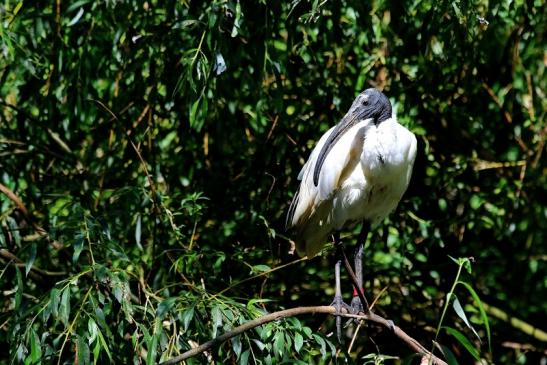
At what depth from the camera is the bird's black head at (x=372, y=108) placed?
334 cm

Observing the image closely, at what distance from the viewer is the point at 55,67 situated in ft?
12.1

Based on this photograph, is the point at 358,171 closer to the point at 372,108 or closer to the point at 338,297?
the point at 372,108

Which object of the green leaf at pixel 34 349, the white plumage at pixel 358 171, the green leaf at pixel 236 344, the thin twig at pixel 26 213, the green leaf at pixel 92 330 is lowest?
the thin twig at pixel 26 213

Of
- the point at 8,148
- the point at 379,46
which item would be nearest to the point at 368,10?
the point at 379,46


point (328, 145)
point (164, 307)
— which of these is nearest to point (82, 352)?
point (164, 307)

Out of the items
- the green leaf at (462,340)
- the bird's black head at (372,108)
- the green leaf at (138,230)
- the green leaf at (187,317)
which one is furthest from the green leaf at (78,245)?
the green leaf at (462,340)

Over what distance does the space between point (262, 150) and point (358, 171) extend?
0.66m

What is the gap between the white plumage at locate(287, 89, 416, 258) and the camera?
10.6 ft

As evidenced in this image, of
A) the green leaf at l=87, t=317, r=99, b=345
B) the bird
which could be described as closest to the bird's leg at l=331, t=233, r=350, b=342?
the bird

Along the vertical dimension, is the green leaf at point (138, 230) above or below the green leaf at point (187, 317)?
below

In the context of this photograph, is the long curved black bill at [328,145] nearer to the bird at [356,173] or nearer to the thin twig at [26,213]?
the bird at [356,173]

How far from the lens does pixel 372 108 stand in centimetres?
334

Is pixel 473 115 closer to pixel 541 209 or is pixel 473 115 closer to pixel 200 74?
pixel 541 209

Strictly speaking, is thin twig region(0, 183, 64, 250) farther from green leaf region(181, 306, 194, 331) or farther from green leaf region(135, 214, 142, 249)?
green leaf region(181, 306, 194, 331)
